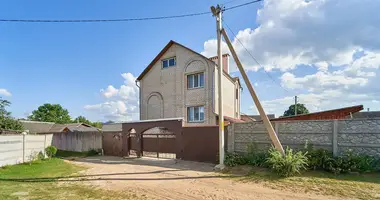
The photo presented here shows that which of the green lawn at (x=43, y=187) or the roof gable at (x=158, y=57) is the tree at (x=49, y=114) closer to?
the roof gable at (x=158, y=57)

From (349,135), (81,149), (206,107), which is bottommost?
(81,149)

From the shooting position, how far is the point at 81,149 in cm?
1845

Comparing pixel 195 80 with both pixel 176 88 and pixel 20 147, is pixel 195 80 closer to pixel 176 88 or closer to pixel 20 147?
pixel 176 88

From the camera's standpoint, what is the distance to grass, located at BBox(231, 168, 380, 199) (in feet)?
Result: 19.7

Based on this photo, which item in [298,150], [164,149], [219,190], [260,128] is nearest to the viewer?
[219,190]

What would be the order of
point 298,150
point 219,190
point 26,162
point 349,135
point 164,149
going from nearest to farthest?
point 219,190 < point 349,135 < point 298,150 < point 26,162 < point 164,149

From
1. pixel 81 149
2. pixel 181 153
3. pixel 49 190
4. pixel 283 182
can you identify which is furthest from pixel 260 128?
pixel 81 149

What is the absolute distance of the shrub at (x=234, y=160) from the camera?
382 inches

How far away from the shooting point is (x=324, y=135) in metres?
8.43

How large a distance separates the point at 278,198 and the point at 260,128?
439 centimetres

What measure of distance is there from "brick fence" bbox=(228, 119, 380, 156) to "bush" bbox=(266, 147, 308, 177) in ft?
2.99

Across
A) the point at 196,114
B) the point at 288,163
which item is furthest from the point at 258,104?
the point at 196,114

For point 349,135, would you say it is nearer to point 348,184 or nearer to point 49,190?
point 348,184

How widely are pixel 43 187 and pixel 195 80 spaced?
12025 millimetres
